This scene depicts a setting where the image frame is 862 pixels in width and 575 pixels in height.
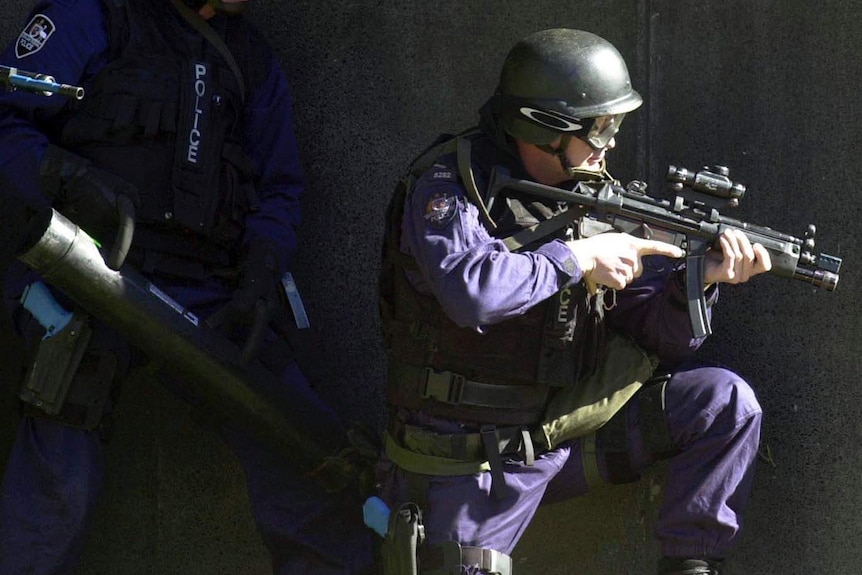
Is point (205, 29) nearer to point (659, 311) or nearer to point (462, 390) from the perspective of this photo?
point (462, 390)

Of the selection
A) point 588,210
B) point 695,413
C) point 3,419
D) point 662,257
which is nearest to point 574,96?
point 588,210

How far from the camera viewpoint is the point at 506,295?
11.2ft

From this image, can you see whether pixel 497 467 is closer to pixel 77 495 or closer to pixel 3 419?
pixel 77 495

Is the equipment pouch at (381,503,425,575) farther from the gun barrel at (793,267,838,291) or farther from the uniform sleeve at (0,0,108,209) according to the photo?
the uniform sleeve at (0,0,108,209)

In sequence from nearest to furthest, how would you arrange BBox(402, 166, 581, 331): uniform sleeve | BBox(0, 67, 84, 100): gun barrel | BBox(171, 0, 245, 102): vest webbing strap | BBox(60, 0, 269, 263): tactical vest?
1. BBox(0, 67, 84, 100): gun barrel
2. BBox(402, 166, 581, 331): uniform sleeve
3. BBox(60, 0, 269, 263): tactical vest
4. BBox(171, 0, 245, 102): vest webbing strap

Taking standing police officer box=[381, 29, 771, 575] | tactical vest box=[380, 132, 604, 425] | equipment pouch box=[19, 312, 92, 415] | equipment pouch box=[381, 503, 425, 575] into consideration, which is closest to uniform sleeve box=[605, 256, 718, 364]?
standing police officer box=[381, 29, 771, 575]

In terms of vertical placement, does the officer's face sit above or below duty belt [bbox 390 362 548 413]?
above

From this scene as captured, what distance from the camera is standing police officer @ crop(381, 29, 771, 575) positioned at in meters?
3.57

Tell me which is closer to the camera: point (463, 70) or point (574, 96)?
point (574, 96)

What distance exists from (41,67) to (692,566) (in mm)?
2150

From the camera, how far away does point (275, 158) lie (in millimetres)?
4281

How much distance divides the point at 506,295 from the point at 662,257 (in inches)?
28.4

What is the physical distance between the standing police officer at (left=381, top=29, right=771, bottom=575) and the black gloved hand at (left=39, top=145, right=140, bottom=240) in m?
0.73

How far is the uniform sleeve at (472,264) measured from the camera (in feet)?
11.2
